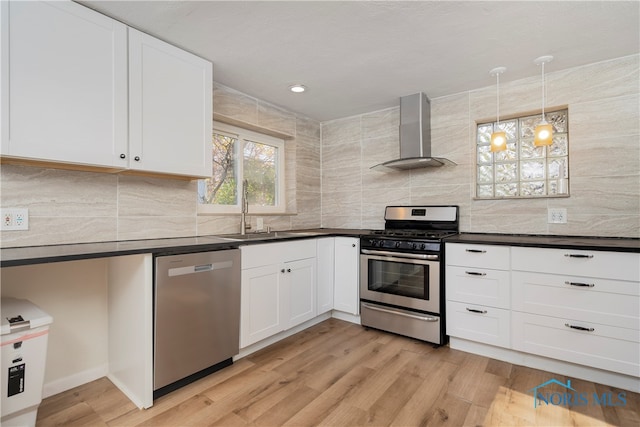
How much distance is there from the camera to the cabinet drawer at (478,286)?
2.26 metres

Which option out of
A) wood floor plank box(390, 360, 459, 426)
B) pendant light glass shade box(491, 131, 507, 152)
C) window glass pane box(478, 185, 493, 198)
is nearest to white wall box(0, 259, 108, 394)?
wood floor plank box(390, 360, 459, 426)

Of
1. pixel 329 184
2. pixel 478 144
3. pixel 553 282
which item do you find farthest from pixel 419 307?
pixel 329 184

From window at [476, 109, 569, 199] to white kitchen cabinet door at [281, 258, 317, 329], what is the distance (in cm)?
173

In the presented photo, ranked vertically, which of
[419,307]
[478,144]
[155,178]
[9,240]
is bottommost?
[419,307]

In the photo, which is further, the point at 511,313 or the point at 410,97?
the point at 410,97

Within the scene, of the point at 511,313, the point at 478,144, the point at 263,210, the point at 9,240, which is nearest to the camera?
the point at 9,240

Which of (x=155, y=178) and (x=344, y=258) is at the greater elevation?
(x=155, y=178)

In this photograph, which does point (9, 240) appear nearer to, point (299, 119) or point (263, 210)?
point (263, 210)

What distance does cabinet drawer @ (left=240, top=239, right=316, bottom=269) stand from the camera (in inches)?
89.6

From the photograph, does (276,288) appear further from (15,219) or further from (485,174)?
(485,174)

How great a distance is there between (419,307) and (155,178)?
7.53ft

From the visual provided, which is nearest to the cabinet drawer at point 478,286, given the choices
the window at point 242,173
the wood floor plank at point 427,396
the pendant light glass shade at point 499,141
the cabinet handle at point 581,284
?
the cabinet handle at point 581,284

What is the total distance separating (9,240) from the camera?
168 centimetres

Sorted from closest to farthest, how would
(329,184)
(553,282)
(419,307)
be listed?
(553,282)
(419,307)
(329,184)
